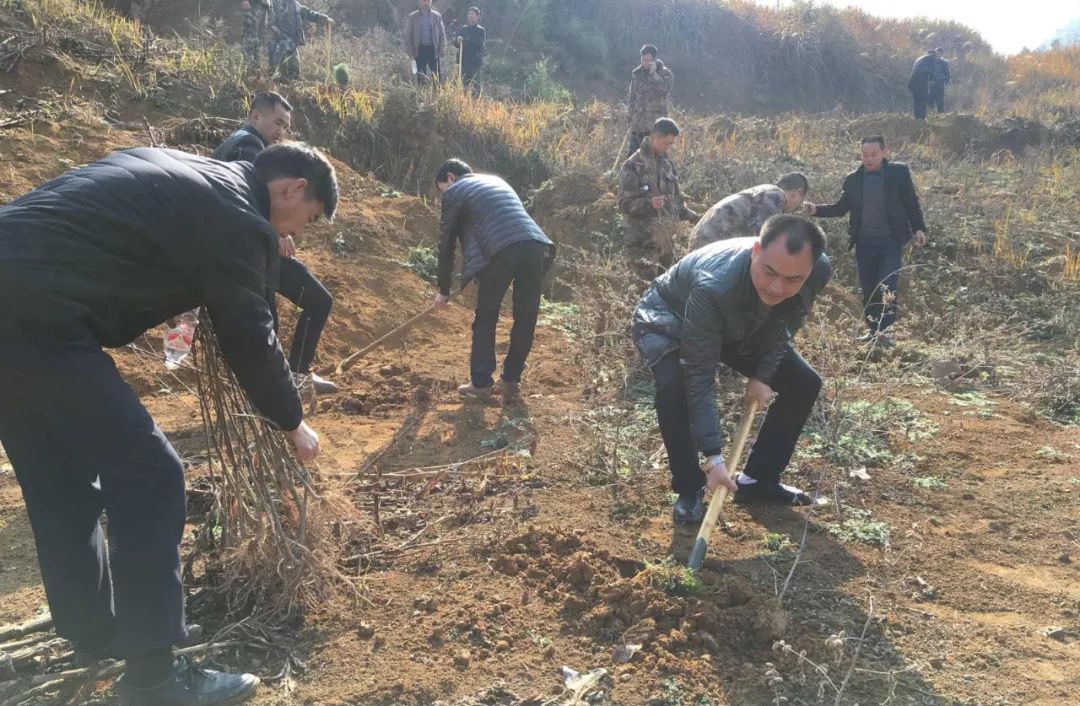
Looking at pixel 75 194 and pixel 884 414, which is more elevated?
pixel 75 194

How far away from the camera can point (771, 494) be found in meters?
3.50

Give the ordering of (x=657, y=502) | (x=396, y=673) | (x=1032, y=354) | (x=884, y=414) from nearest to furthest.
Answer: (x=396, y=673), (x=657, y=502), (x=884, y=414), (x=1032, y=354)

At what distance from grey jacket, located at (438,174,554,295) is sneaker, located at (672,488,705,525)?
1961mm

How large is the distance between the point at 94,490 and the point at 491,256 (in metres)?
2.84

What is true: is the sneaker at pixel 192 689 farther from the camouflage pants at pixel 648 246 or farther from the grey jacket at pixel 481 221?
the camouflage pants at pixel 648 246

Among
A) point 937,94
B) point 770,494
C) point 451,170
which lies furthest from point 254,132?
point 937,94

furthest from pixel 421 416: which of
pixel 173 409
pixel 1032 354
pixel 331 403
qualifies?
pixel 1032 354

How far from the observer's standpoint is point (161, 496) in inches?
77.9

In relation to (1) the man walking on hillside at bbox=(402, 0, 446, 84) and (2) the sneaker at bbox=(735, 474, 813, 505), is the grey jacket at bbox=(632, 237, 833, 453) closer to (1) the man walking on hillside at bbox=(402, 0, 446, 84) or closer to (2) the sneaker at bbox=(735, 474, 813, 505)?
(2) the sneaker at bbox=(735, 474, 813, 505)

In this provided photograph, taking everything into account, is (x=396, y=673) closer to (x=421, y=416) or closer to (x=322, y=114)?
(x=421, y=416)

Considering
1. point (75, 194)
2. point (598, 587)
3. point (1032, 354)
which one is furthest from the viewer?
point (1032, 354)

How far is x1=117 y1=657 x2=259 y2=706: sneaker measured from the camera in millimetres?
2047

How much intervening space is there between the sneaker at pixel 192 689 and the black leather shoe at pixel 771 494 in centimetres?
224

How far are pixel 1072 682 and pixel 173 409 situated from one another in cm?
458
